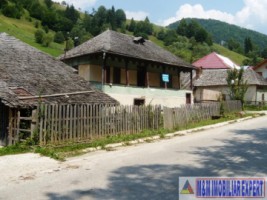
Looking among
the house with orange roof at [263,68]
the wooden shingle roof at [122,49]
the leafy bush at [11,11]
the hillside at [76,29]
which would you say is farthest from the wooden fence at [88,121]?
the leafy bush at [11,11]

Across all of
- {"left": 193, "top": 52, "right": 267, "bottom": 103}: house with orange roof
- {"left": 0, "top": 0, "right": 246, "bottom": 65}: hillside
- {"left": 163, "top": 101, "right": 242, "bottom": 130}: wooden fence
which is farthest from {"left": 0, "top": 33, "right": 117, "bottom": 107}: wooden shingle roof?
{"left": 0, "top": 0, "right": 246, "bottom": 65}: hillside

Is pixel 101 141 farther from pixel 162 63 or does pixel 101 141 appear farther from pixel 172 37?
pixel 172 37

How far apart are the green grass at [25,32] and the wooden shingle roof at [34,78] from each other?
56.2 m

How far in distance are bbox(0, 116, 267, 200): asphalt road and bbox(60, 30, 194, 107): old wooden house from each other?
12.8m

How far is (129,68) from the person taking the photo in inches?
1110

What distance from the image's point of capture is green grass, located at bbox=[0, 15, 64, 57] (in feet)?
260

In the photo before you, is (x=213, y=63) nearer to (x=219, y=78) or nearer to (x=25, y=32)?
(x=219, y=78)

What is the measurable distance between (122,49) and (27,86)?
12.0 meters

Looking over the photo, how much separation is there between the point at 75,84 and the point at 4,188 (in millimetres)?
11352

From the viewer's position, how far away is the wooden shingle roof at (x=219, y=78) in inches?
1855

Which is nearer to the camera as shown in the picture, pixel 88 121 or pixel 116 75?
pixel 88 121

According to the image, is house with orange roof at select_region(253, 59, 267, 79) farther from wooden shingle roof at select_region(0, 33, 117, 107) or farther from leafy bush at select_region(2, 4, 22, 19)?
leafy bush at select_region(2, 4, 22, 19)

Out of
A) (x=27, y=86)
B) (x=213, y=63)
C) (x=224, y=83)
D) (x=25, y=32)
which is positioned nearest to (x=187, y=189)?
(x=27, y=86)

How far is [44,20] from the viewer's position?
11400 centimetres
